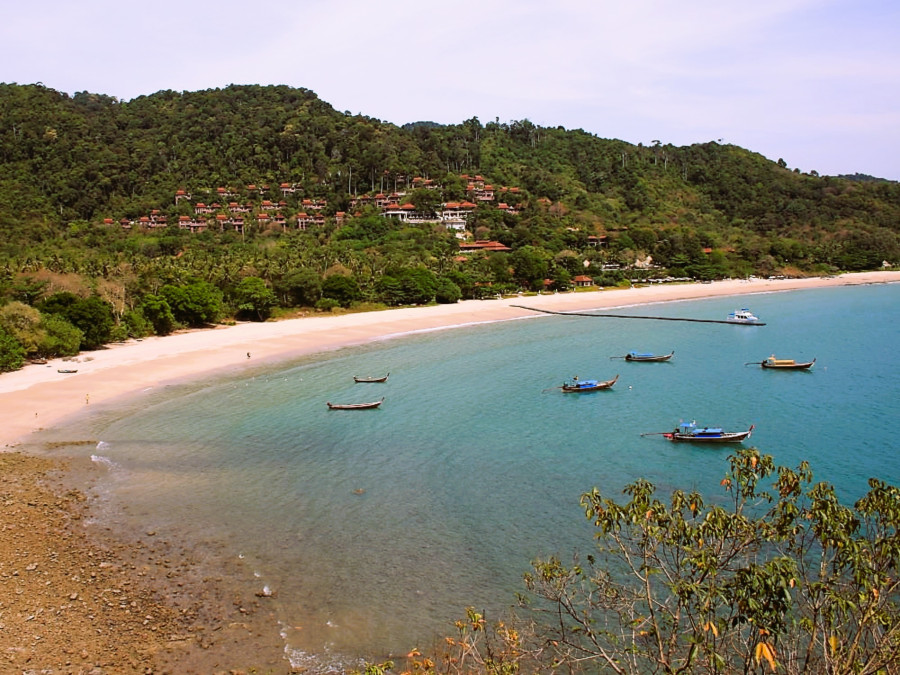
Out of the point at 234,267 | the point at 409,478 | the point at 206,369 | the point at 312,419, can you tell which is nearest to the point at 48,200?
the point at 234,267

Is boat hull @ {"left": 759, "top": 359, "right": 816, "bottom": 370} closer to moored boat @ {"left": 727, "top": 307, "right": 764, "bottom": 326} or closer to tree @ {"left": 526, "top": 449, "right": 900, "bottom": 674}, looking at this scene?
moored boat @ {"left": 727, "top": 307, "right": 764, "bottom": 326}

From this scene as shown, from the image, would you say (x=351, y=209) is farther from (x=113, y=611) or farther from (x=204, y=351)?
(x=113, y=611)

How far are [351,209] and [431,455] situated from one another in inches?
3333

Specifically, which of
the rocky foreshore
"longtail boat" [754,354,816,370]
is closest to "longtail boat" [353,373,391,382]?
the rocky foreshore

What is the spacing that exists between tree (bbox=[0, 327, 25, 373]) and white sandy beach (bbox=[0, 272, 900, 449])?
66 cm

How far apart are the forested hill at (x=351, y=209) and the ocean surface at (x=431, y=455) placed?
66.0ft

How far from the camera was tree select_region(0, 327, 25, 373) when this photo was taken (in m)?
38.3

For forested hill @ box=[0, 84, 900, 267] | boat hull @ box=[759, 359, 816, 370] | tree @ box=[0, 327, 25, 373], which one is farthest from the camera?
forested hill @ box=[0, 84, 900, 267]

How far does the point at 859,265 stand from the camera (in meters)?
107

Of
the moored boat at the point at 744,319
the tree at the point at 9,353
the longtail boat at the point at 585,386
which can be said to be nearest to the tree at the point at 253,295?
the tree at the point at 9,353

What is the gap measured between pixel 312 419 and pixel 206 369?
13.0 m

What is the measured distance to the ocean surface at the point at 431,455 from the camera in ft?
54.8

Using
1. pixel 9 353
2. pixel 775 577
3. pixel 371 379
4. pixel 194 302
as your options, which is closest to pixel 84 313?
pixel 9 353

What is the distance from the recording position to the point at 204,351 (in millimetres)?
46344
